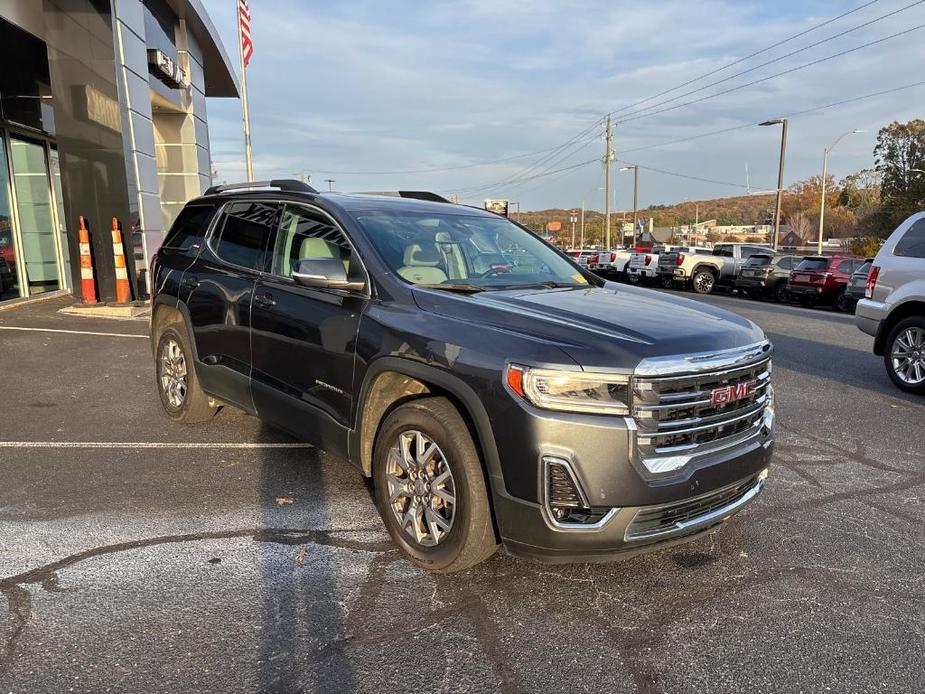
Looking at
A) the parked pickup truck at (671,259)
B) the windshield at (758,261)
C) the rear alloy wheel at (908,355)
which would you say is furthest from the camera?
the parked pickup truck at (671,259)

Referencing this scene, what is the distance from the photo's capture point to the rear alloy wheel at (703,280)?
25.5 m

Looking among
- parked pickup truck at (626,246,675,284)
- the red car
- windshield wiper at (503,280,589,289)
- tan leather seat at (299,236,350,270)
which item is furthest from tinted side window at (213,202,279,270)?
parked pickup truck at (626,246,675,284)

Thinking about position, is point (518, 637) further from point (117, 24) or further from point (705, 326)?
point (117, 24)

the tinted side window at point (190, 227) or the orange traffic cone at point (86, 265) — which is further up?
the tinted side window at point (190, 227)

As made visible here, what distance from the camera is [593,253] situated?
114ft

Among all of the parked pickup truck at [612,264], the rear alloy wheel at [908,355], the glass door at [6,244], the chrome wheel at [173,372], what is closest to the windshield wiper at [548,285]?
the chrome wheel at [173,372]

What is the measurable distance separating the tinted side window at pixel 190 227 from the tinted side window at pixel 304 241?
3.82 ft

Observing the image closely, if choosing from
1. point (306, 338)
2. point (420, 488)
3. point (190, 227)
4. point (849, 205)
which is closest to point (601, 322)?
point (420, 488)

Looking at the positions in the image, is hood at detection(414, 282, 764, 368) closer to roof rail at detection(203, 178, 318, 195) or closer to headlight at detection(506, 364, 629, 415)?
headlight at detection(506, 364, 629, 415)

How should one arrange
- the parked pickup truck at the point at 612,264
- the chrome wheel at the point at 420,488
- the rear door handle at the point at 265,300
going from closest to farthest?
1. the chrome wheel at the point at 420,488
2. the rear door handle at the point at 265,300
3. the parked pickup truck at the point at 612,264

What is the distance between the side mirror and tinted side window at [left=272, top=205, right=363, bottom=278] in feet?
0.54

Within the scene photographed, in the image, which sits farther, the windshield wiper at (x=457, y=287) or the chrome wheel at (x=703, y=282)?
the chrome wheel at (x=703, y=282)

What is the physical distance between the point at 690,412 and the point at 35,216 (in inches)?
607

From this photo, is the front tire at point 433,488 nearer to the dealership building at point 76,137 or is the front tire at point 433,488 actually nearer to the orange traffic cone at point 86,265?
the dealership building at point 76,137
